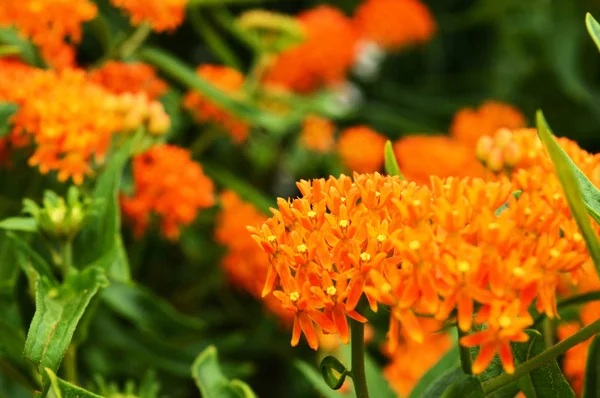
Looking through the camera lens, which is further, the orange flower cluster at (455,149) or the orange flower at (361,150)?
the orange flower at (361,150)

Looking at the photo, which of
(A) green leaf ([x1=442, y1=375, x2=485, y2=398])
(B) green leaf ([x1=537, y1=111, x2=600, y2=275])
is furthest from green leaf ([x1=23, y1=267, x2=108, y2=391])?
(B) green leaf ([x1=537, y1=111, x2=600, y2=275])

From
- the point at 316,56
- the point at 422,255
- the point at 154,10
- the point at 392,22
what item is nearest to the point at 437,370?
the point at 422,255

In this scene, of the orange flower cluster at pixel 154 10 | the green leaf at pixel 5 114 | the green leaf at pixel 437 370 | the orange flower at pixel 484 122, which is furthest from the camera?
the orange flower at pixel 484 122

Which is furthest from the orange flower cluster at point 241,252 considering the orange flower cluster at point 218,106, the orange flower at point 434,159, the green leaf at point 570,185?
the green leaf at point 570,185

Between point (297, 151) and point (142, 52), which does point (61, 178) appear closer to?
point (142, 52)

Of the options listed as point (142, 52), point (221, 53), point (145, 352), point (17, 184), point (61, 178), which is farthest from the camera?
point (221, 53)

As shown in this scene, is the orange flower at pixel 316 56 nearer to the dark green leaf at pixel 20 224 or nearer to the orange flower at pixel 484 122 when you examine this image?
the orange flower at pixel 484 122

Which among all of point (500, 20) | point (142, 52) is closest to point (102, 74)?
point (142, 52)

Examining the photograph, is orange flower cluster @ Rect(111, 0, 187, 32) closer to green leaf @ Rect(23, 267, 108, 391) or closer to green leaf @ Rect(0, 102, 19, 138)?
green leaf @ Rect(0, 102, 19, 138)
